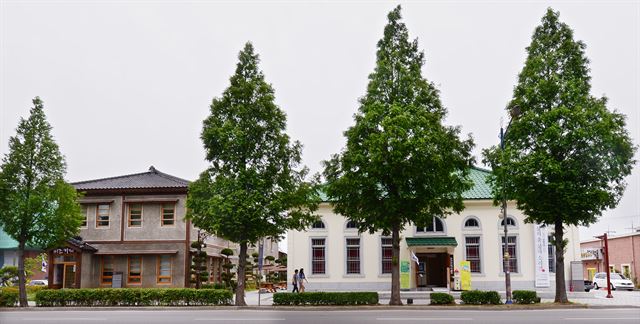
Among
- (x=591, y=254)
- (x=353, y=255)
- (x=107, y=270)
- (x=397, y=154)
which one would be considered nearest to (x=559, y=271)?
(x=397, y=154)

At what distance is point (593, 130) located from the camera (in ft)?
75.5

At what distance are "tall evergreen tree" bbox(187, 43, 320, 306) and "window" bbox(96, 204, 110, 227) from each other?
13.0 m

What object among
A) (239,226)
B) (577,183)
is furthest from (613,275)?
(239,226)

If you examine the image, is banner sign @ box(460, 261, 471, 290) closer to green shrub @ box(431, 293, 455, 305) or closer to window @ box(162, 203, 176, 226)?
green shrub @ box(431, 293, 455, 305)

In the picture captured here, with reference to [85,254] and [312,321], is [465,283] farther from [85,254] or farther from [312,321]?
[85,254]

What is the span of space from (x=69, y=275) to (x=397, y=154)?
75.2 ft

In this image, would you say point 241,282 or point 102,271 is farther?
point 102,271

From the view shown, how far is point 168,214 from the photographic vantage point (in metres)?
35.3

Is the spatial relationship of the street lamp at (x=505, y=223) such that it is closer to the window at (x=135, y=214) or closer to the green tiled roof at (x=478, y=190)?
the green tiled roof at (x=478, y=190)

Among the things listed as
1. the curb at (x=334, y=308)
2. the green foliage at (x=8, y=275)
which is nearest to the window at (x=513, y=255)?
the curb at (x=334, y=308)

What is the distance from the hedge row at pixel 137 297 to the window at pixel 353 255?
10420mm

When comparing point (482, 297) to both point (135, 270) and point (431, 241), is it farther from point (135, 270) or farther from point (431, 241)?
point (135, 270)

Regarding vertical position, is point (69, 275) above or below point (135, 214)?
below

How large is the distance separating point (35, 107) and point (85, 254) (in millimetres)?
11710
